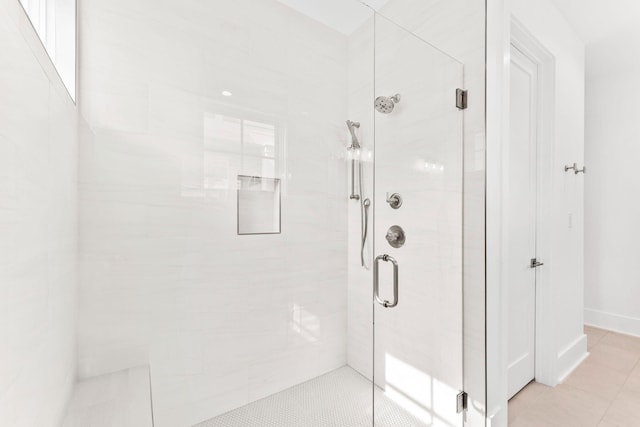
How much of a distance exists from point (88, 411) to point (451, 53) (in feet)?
6.93

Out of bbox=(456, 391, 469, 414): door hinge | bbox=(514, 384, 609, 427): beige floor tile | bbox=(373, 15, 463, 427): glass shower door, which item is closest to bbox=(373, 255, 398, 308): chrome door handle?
bbox=(373, 15, 463, 427): glass shower door

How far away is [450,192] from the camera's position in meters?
1.43

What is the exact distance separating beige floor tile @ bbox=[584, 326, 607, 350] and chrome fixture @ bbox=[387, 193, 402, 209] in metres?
2.58

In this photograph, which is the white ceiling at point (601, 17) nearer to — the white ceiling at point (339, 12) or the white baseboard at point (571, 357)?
the white ceiling at point (339, 12)

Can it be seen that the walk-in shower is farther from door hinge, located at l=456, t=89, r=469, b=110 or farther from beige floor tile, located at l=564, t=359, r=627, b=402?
beige floor tile, located at l=564, t=359, r=627, b=402

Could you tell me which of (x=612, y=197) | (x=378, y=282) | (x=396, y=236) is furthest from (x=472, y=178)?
(x=612, y=197)

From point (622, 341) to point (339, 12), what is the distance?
12.0ft

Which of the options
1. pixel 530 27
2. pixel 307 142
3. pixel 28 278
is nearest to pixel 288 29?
pixel 307 142

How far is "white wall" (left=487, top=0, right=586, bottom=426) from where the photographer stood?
141 centimetres

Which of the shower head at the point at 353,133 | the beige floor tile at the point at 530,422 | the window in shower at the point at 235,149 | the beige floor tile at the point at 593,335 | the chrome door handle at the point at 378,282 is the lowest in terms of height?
the beige floor tile at the point at 593,335

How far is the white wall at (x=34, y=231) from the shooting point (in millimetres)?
552

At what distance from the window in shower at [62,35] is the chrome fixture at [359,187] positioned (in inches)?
44.7

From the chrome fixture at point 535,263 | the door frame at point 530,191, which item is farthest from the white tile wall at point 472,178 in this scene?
the chrome fixture at point 535,263

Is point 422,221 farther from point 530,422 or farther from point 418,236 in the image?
point 530,422
